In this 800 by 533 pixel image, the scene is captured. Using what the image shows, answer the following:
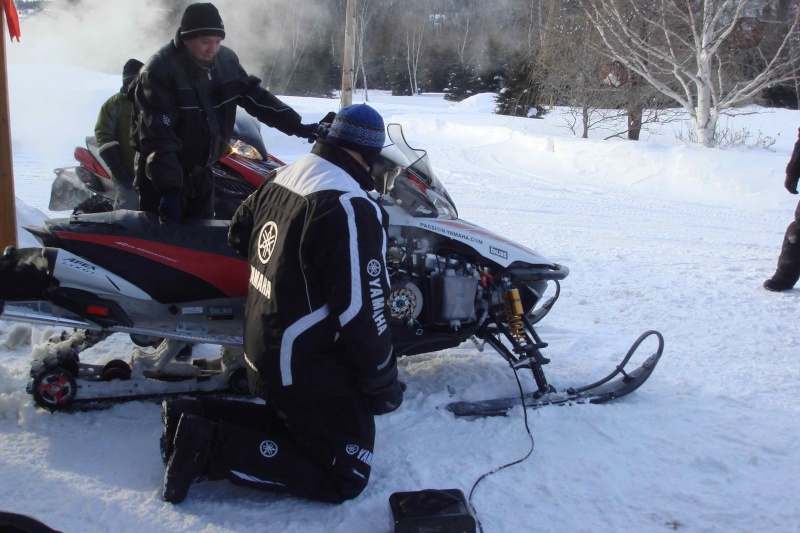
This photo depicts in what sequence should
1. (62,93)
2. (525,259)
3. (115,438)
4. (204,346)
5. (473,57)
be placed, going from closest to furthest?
(115,438)
(525,259)
(204,346)
(62,93)
(473,57)

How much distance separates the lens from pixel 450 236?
344 centimetres

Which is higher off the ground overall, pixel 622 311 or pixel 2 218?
pixel 2 218

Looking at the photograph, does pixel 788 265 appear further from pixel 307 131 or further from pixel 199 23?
pixel 199 23

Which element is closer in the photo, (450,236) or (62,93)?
(450,236)

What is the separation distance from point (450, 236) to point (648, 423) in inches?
51.1

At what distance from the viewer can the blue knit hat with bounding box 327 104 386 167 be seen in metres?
2.59

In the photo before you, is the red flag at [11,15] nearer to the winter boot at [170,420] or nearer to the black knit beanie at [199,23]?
the black knit beanie at [199,23]

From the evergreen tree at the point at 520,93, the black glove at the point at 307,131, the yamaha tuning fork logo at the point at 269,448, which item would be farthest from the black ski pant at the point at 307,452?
the evergreen tree at the point at 520,93

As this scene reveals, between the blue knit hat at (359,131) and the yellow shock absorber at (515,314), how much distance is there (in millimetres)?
1194

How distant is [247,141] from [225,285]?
10.4 feet

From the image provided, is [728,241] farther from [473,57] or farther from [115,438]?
[473,57]

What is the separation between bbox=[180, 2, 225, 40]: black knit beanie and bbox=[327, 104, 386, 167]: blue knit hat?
4.06 ft

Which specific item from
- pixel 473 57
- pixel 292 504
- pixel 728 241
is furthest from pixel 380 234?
pixel 473 57

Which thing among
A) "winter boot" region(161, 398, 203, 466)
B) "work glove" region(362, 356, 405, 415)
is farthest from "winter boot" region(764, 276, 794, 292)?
"winter boot" region(161, 398, 203, 466)
